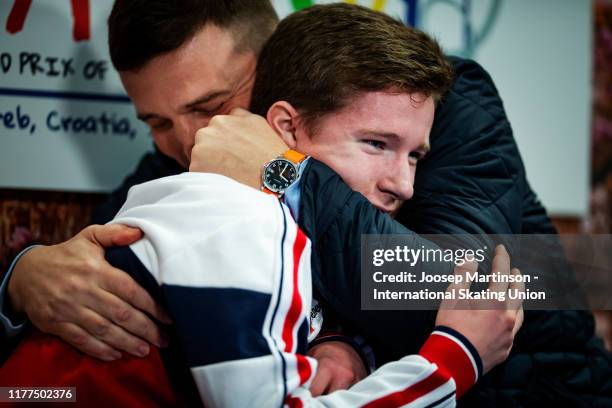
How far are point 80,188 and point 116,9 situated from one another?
0.39 metres

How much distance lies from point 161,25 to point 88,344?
1.76 feet

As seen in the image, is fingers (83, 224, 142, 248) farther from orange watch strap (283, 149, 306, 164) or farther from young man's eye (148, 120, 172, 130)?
young man's eye (148, 120, 172, 130)

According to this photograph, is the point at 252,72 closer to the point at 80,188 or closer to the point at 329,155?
the point at 329,155

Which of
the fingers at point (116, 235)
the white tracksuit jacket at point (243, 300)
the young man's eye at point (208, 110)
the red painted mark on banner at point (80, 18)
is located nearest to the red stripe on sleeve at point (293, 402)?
the white tracksuit jacket at point (243, 300)

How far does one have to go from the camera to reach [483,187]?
2.87 feet

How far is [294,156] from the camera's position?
2.50ft

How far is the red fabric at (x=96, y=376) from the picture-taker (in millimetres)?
605

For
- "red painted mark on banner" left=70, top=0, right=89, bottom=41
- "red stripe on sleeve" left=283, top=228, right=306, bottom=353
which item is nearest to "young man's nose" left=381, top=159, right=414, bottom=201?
"red stripe on sleeve" left=283, top=228, right=306, bottom=353

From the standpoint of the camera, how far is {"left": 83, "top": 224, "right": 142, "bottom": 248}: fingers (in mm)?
625

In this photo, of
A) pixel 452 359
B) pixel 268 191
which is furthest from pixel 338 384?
pixel 268 191

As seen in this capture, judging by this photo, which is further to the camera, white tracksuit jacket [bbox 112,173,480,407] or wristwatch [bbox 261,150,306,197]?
wristwatch [bbox 261,150,306,197]

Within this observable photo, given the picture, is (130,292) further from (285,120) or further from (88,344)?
(285,120)

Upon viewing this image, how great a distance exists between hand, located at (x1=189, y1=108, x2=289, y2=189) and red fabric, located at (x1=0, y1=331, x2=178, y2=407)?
24 cm

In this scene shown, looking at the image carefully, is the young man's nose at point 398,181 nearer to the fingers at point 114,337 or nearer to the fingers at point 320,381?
the fingers at point 320,381
